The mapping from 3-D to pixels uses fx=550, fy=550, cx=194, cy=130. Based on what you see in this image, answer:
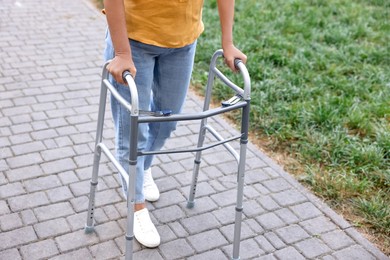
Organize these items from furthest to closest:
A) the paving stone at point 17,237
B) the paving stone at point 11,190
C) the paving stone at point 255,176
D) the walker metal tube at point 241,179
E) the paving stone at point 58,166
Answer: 1. the paving stone at point 255,176
2. the paving stone at point 58,166
3. the paving stone at point 11,190
4. the paving stone at point 17,237
5. the walker metal tube at point 241,179

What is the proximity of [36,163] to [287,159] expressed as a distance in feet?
6.44

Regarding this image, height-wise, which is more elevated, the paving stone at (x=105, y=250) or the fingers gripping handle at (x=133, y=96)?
the fingers gripping handle at (x=133, y=96)

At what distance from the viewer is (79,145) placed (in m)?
4.36

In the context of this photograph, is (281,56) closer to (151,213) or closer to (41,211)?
(151,213)

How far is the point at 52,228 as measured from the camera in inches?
134

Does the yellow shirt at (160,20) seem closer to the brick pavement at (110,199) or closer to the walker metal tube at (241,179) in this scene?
the walker metal tube at (241,179)

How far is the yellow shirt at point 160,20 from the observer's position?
2.76 m

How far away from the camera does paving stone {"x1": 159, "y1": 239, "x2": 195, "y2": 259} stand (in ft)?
10.7

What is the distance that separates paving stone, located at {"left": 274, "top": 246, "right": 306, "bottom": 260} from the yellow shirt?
4.67 ft

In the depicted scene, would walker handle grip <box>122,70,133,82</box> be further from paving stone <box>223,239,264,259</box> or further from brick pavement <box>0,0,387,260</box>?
paving stone <box>223,239,264,259</box>

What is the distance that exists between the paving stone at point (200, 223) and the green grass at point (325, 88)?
90 centimetres

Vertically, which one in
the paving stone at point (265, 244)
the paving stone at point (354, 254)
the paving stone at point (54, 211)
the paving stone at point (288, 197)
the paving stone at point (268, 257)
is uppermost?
the paving stone at point (54, 211)

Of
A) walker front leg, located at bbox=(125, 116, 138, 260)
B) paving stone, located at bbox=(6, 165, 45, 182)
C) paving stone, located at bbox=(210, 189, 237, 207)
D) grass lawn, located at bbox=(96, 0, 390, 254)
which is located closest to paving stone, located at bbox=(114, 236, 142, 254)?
walker front leg, located at bbox=(125, 116, 138, 260)

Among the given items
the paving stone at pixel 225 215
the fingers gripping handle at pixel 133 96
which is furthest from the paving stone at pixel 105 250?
the fingers gripping handle at pixel 133 96
